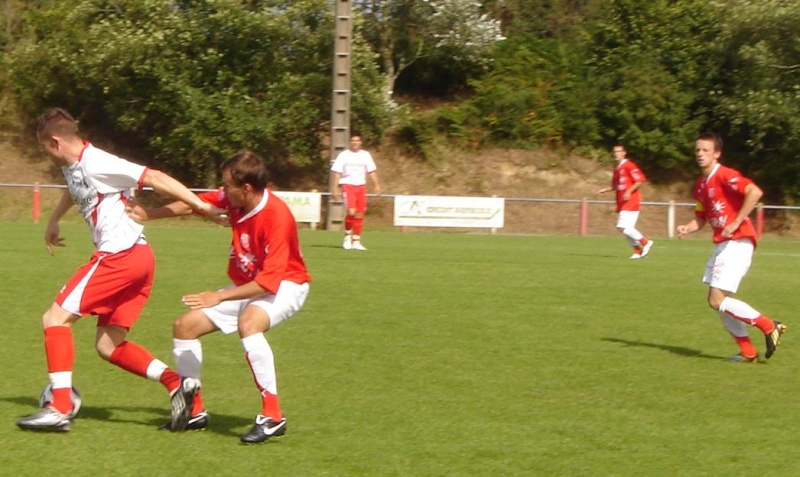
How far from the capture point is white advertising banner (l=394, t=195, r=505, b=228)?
28359 mm

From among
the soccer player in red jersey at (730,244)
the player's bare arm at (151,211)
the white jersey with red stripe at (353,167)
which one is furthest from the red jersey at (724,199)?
the white jersey with red stripe at (353,167)

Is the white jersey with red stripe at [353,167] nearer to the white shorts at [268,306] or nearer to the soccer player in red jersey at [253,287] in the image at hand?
the soccer player in red jersey at [253,287]

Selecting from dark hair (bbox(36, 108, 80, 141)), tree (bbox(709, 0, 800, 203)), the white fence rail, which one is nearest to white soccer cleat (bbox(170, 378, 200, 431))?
dark hair (bbox(36, 108, 80, 141))

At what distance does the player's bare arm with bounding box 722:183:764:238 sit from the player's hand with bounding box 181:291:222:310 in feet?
14.4

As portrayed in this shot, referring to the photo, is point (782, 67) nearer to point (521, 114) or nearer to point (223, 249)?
point (521, 114)

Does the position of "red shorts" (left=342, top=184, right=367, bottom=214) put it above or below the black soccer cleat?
above

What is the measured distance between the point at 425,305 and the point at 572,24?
106 ft

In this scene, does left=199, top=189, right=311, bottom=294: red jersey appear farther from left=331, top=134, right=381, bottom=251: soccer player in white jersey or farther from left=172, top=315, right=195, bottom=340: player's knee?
left=331, top=134, right=381, bottom=251: soccer player in white jersey

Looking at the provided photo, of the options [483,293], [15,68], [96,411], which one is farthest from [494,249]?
[15,68]

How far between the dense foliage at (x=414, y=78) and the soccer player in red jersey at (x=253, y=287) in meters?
27.2

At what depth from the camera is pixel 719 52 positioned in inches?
1404

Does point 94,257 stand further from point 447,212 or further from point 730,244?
point 447,212

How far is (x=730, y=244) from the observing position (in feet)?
27.4

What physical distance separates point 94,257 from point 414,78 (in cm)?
3416
